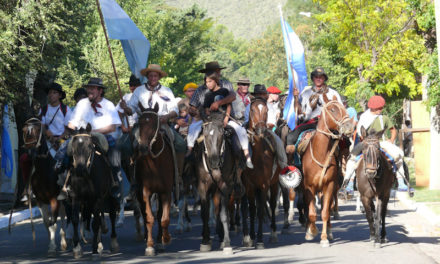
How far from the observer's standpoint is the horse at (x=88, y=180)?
12.5m

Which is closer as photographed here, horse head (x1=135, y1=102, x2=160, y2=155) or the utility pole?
horse head (x1=135, y1=102, x2=160, y2=155)

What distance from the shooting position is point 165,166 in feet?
44.0

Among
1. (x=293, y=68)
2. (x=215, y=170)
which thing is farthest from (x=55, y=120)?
(x=293, y=68)

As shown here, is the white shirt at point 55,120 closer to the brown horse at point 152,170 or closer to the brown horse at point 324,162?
the brown horse at point 152,170

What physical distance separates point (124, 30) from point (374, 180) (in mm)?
5132

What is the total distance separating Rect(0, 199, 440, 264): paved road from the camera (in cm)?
1223

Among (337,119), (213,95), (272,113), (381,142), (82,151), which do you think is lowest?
(82,151)

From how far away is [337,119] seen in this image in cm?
1396

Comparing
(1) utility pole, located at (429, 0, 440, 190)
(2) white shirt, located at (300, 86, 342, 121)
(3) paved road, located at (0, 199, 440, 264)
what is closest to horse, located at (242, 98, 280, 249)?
(3) paved road, located at (0, 199, 440, 264)

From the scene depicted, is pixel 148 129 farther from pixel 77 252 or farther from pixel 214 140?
pixel 77 252

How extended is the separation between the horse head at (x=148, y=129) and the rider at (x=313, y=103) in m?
3.24

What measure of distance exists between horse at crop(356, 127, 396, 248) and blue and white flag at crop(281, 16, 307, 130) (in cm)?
308

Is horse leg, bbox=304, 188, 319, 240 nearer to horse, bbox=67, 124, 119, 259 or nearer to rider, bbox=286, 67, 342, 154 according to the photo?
rider, bbox=286, 67, 342, 154

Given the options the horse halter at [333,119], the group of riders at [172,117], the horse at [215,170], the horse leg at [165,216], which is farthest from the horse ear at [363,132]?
the horse leg at [165,216]
